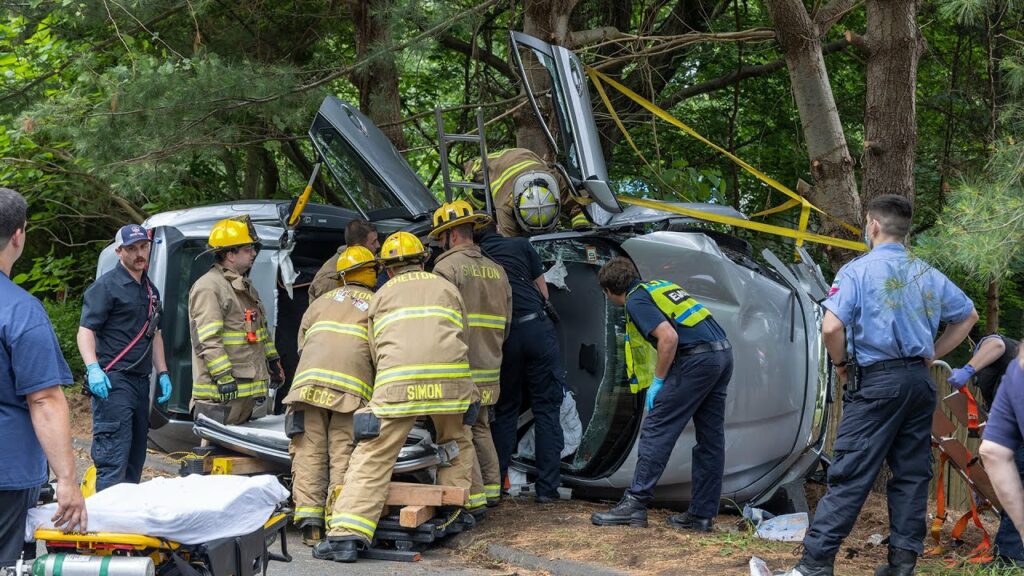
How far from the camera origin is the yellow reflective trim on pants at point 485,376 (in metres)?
6.58

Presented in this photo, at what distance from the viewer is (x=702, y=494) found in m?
6.17

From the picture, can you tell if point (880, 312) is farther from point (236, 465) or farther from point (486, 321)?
point (236, 465)

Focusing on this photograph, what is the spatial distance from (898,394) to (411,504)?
2.66m

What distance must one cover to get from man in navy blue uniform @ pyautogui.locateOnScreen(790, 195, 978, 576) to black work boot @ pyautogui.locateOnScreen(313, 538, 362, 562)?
2.30m

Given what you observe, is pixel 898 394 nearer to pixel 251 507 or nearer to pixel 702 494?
pixel 702 494

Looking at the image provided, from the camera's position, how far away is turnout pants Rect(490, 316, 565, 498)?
6.84 meters

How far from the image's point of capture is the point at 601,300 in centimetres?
713

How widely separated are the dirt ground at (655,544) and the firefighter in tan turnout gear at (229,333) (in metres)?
1.80

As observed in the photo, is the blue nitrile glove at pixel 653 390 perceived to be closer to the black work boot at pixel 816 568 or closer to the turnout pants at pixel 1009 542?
the black work boot at pixel 816 568

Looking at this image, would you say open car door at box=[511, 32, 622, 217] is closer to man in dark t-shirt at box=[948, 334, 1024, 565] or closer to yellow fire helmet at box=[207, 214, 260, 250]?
yellow fire helmet at box=[207, 214, 260, 250]

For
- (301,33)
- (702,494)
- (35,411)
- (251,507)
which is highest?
(301,33)

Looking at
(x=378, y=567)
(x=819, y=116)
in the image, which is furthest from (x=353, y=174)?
(x=819, y=116)

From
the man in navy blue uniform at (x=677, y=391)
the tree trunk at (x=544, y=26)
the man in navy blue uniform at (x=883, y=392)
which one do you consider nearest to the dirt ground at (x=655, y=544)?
the man in navy blue uniform at (x=677, y=391)

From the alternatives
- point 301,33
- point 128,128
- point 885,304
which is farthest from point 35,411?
point 301,33
